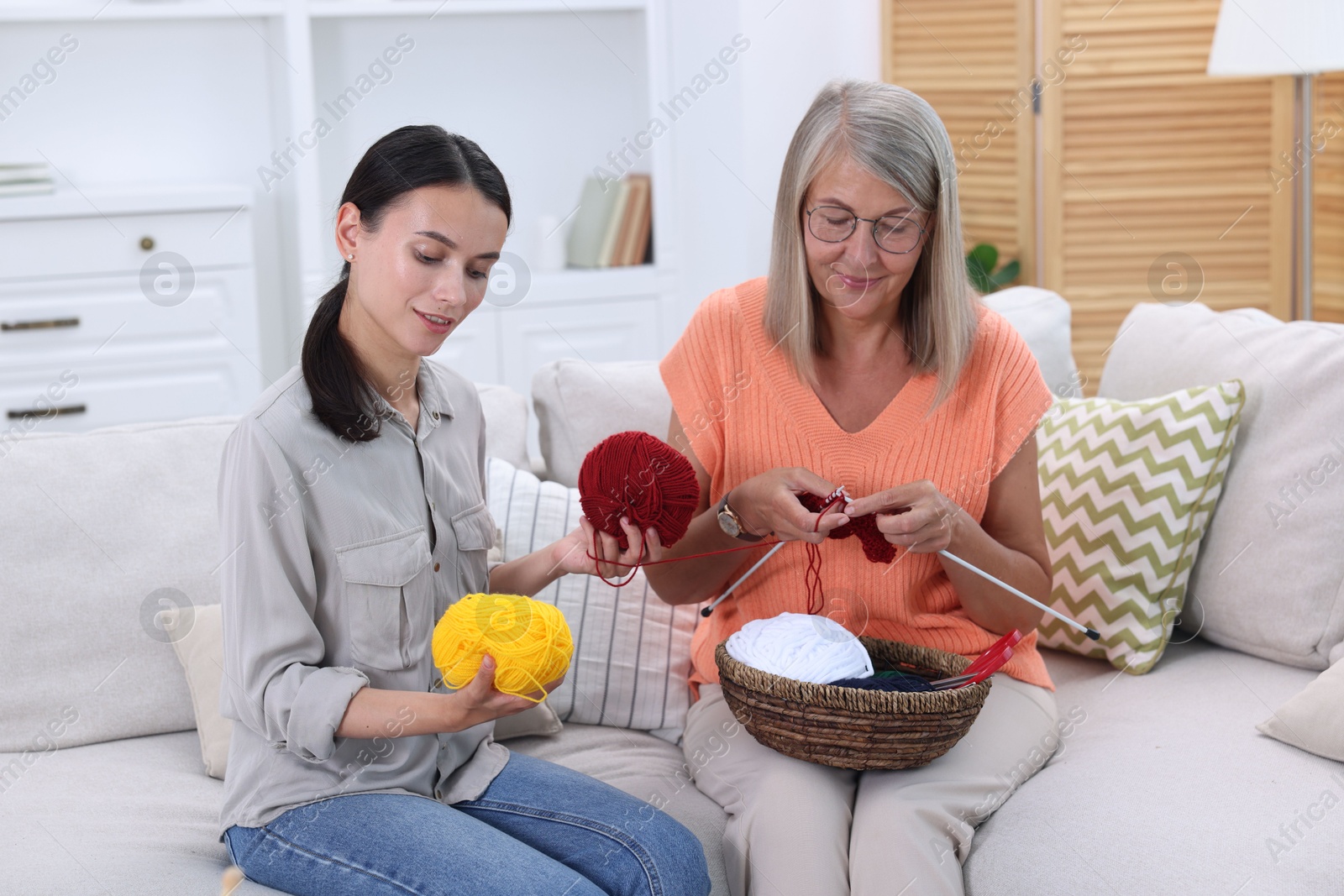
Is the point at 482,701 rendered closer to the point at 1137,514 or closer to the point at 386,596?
the point at 386,596

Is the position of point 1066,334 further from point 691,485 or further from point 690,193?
point 690,193

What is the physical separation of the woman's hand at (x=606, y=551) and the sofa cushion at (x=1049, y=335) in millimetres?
930

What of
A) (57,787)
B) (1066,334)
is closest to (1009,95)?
(1066,334)

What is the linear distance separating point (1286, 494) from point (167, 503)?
1.60 meters

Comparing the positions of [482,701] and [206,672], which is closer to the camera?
[482,701]

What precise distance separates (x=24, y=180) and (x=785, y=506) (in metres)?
2.69

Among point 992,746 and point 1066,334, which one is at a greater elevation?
point 1066,334

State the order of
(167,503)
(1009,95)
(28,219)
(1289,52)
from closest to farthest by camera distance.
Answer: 1. (167,503)
2. (1289,52)
3. (28,219)
4. (1009,95)

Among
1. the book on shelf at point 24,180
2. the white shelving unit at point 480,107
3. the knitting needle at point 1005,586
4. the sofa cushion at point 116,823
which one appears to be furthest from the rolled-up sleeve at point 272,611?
the book on shelf at point 24,180

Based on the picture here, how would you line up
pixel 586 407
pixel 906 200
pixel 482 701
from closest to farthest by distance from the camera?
pixel 482 701
pixel 906 200
pixel 586 407

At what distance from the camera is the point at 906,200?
5.20ft

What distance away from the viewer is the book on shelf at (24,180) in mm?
3295

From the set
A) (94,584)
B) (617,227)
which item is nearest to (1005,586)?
(94,584)

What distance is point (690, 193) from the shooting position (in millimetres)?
3881
